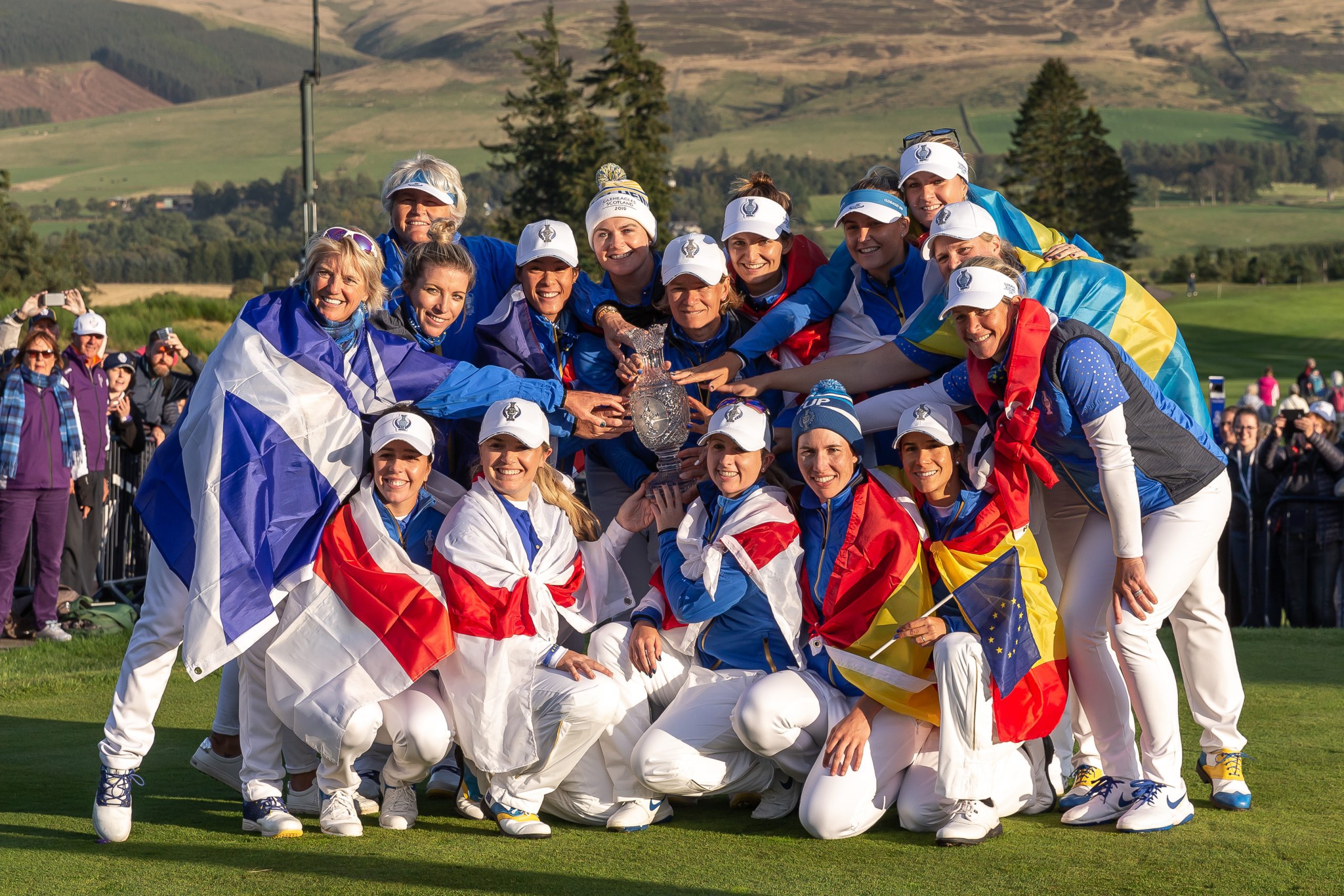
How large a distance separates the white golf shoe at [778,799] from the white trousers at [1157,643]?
114 centimetres

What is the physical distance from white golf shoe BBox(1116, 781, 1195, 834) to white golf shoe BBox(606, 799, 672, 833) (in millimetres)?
1624

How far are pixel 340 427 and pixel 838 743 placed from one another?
2146 mm

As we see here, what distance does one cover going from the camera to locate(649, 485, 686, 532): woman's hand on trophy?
18.2ft

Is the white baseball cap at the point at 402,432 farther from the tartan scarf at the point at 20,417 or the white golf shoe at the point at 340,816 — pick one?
the tartan scarf at the point at 20,417

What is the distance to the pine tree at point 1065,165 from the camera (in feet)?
218

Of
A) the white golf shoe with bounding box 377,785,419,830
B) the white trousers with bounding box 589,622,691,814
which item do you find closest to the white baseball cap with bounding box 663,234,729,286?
the white trousers with bounding box 589,622,691,814

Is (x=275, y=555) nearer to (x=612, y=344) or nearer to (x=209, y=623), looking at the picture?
(x=209, y=623)

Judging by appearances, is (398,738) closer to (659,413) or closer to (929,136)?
(659,413)

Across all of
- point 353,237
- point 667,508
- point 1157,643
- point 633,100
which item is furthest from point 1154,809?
point 633,100

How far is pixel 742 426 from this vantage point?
5.32 metres

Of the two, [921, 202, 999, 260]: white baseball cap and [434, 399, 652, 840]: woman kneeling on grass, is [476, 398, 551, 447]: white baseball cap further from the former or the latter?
[921, 202, 999, 260]: white baseball cap

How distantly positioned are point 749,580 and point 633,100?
59541mm

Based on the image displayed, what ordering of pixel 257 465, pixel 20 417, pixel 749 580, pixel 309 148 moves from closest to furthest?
1. pixel 257 465
2. pixel 749 580
3. pixel 20 417
4. pixel 309 148

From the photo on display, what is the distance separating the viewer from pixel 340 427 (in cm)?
516
